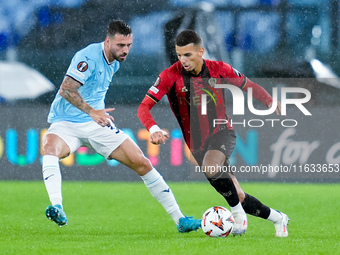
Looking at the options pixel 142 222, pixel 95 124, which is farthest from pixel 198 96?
→ pixel 142 222

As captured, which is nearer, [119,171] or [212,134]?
[212,134]

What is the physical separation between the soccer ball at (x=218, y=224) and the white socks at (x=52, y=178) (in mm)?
1083

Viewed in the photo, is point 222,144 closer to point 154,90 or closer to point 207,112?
point 207,112

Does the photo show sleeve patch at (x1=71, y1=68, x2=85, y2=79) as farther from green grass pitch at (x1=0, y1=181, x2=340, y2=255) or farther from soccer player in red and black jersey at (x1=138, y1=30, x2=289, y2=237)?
green grass pitch at (x1=0, y1=181, x2=340, y2=255)

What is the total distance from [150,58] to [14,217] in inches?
238

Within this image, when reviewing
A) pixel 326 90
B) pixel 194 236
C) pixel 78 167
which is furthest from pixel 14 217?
pixel 326 90

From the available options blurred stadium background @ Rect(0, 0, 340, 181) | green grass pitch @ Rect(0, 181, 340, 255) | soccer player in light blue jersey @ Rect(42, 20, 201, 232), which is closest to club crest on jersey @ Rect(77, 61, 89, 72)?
soccer player in light blue jersey @ Rect(42, 20, 201, 232)

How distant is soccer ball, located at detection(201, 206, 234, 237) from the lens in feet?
18.1

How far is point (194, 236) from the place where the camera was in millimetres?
5770

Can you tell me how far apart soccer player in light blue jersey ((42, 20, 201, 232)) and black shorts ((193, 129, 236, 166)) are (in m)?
0.42

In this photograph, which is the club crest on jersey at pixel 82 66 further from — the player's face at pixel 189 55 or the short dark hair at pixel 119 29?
the player's face at pixel 189 55

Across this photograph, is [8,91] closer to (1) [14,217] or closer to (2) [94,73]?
(1) [14,217]

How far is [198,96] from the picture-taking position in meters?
6.13

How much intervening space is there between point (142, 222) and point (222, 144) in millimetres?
1513
